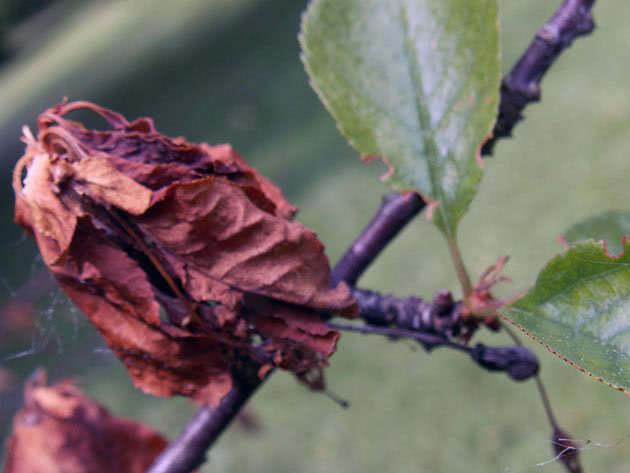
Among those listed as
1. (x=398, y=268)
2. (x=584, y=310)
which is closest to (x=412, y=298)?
(x=584, y=310)

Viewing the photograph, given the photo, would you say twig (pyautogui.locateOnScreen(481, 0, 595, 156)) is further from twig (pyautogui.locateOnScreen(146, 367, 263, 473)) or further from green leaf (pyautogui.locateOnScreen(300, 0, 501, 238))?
twig (pyautogui.locateOnScreen(146, 367, 263, 473))

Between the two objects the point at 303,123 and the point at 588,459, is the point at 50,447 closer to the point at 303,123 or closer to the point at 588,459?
the point at 588,459

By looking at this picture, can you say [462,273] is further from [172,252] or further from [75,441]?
[75,441]

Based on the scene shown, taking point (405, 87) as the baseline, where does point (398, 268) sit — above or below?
below

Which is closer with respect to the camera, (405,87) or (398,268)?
(405,87)

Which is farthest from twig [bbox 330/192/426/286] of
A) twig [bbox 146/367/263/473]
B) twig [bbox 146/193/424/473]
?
twig [bbox 146/367/263/473]

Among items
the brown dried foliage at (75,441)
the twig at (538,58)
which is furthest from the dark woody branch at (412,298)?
the brown dried foliage at (75,441)
